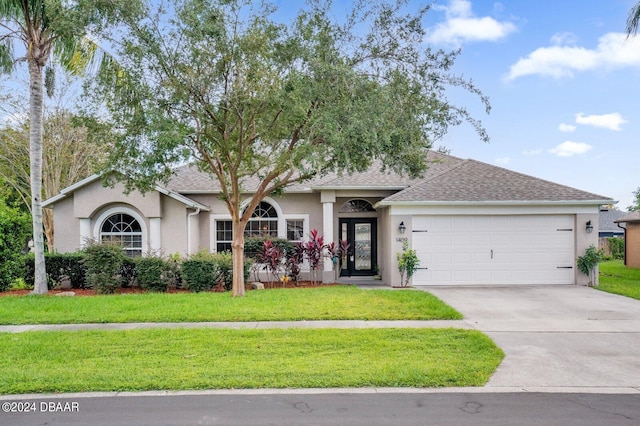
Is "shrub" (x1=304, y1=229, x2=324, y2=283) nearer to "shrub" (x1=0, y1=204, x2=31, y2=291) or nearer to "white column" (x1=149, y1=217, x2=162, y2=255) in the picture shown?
"white column" (x1=149, y1=217, x2=162, y2=255)

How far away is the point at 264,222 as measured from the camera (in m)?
15.9

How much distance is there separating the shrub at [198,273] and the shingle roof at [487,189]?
592cm

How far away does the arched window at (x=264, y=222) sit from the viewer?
15805 mm

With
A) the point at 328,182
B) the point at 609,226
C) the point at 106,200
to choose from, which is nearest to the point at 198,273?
the point at 106,200

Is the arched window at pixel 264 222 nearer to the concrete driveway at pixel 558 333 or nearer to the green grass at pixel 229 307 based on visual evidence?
the green grass at pixel 229 307

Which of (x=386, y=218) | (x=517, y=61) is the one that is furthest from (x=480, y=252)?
(x=517, y=61)

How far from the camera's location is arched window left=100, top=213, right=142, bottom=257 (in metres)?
14.9

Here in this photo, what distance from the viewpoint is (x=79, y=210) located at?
47.7 ft

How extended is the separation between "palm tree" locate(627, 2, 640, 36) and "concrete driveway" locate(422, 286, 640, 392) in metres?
8.08

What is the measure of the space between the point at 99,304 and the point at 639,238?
24799mm

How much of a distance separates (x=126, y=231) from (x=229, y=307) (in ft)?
23.7

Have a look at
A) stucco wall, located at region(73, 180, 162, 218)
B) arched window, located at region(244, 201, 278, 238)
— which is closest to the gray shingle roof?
arched window, located at region(244, 201, 278, 238)

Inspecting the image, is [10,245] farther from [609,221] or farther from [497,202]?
[609,221]

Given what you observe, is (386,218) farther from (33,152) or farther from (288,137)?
(33,152)
